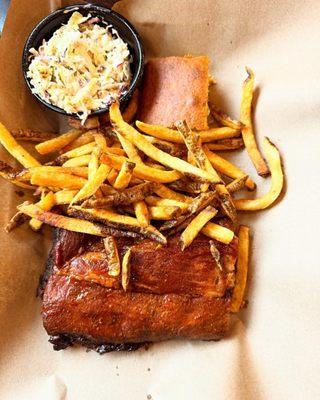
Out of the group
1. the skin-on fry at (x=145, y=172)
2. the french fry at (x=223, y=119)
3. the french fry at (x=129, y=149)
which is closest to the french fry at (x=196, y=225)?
the skin-on fry at (x=145, y=172)

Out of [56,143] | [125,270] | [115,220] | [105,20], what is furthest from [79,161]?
[105,20]

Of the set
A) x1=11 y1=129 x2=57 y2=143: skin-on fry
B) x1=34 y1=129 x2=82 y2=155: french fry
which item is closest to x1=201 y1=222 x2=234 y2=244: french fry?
x1=34 y1=129 x2=82 y2=155: french fry

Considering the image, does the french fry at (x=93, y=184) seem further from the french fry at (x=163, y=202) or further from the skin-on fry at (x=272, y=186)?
the skin-on fry at (x=272, y=186)

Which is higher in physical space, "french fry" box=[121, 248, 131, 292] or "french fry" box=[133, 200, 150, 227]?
"french fry" box=[133, 200, 150, 227]

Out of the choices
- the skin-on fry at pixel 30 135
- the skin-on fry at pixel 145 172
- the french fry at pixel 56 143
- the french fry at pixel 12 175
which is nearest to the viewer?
the skin-on fry at pixel 145 172

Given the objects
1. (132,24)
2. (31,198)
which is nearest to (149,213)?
(31,198)

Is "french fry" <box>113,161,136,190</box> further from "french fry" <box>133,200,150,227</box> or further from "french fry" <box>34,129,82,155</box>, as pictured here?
"french fry" <box>34,129,82,155</box>

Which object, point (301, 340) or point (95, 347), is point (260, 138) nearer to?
point (301, 340)
